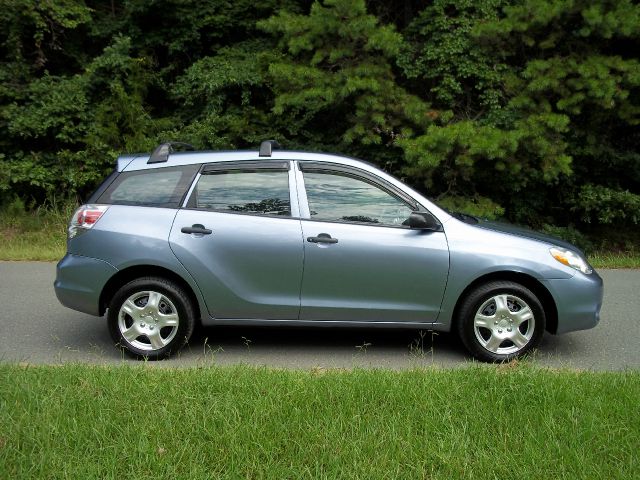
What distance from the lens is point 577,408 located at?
403cm

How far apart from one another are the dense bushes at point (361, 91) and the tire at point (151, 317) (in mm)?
6245

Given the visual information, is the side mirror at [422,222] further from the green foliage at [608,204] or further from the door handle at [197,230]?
the green foliage at [608,204]

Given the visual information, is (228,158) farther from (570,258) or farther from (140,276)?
(570,258)

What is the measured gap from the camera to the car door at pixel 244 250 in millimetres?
5449

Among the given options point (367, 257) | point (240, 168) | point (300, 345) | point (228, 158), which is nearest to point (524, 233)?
point (367, 257)

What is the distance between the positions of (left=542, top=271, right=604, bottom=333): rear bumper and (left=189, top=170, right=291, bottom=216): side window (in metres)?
2.30

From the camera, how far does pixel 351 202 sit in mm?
5590

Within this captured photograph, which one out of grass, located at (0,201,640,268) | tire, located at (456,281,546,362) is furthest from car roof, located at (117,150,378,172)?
grass, located at (0,201,640,268)

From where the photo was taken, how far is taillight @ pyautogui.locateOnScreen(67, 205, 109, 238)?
5598mm

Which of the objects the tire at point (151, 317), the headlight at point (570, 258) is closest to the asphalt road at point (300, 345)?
the tire at point (151, 317)

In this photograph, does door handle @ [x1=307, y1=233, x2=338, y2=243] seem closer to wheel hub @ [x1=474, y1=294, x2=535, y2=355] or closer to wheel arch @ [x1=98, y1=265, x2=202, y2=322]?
wheel arch @ [x1=98, y1=265, x2=202, y2=322]

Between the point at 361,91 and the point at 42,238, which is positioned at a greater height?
the point at 361,91

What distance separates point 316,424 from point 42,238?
31.4ft

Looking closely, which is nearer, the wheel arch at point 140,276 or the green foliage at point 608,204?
the wheel arch at point 140,276
